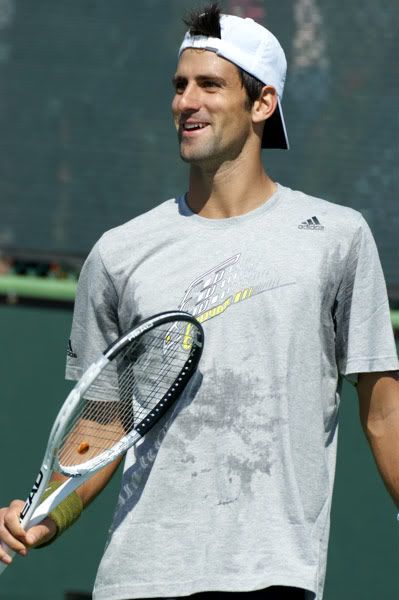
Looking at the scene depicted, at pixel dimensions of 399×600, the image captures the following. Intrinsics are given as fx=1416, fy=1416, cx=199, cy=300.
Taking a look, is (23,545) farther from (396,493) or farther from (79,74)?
(79,74)

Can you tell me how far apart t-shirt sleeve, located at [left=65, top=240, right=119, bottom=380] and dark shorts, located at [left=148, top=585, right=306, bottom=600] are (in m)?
0.66

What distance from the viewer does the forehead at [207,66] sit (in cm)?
341

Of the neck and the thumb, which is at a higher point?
the neck

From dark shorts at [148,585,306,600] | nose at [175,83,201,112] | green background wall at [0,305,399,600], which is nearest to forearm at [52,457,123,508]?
dark shorts at [148,585,306,600]

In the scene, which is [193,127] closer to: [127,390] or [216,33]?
[216,33]

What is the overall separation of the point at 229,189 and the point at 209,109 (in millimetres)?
197

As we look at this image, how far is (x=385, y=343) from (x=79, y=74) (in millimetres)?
2625

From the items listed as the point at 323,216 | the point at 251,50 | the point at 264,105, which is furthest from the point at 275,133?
the point at 323,216

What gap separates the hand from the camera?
10.6 ft

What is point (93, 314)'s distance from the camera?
11.3ft

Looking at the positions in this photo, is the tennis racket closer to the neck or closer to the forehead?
the neck

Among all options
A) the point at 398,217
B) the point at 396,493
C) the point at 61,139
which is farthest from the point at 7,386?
the point at 396,493

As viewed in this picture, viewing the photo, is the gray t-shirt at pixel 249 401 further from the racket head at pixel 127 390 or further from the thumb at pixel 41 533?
the thumb at pixel 41 533

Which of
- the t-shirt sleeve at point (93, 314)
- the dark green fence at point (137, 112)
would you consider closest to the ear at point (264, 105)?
the t-shirt sleeve at point (93, 314)
